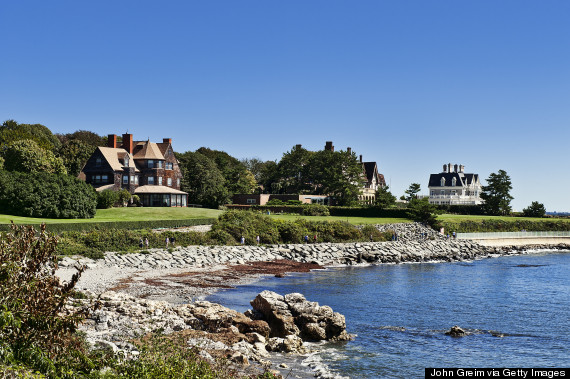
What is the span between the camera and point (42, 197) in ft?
181

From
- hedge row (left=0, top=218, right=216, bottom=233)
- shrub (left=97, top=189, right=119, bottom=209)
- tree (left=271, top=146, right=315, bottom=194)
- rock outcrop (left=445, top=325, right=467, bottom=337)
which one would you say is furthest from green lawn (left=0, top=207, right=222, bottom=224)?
rock outcrop (left=445, top=325, right=467, bottom=337)

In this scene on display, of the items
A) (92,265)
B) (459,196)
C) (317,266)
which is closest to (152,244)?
(92,265)

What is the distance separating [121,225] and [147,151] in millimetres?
34530

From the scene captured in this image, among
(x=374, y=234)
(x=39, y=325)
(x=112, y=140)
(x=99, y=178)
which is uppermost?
(x=112, y=140)

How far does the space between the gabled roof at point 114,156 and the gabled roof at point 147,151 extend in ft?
6.01

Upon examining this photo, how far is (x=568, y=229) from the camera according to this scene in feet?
295

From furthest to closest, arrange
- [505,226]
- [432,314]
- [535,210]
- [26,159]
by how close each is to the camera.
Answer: [535,210], [505,226], [26,159], [432,314]

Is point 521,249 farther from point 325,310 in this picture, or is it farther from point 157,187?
point 325,310

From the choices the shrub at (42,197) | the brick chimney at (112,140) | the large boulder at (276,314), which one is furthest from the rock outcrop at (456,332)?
the brick chimney at (112,140)

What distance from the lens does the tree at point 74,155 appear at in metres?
90.3

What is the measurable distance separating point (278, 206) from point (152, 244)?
4154cm

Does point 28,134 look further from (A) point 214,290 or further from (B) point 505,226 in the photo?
(B) point 505,226

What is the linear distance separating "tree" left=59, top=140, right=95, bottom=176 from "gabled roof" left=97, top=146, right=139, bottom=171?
14.2 meters

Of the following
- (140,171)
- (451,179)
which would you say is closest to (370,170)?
(451,179)
